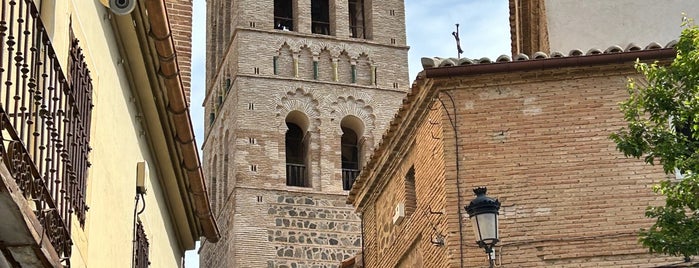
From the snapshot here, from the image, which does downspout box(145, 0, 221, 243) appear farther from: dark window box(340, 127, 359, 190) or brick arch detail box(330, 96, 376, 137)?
dark window box(340, 127, 359, 190)

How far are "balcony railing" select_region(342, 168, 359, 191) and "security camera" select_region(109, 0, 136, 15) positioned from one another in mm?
28177

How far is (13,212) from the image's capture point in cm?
564

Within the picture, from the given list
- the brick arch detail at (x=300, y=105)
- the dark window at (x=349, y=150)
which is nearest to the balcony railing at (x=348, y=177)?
the dark window at (x=349, y=150)

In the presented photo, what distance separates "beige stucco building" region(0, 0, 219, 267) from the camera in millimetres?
6332

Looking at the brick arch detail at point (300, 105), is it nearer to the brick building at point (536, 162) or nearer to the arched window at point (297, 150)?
the arched window at point (297, 150)

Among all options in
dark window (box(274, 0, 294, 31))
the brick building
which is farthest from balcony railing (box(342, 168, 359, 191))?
the brick building

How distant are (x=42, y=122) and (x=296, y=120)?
31963 millimetres

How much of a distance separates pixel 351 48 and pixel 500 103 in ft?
82.6

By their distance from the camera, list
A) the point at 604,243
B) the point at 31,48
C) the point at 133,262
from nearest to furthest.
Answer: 1. the point at 31,48
2. the point at 133,262
3. the point at 604,243

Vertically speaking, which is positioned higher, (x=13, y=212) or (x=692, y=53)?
(x=692, y=53)

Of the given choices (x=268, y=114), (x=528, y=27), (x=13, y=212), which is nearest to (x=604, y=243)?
(x=528, y=27)

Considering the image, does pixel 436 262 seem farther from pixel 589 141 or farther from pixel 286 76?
pixel 286 76

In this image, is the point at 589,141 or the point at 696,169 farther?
the point at 589,141

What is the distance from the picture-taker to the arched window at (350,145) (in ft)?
127
